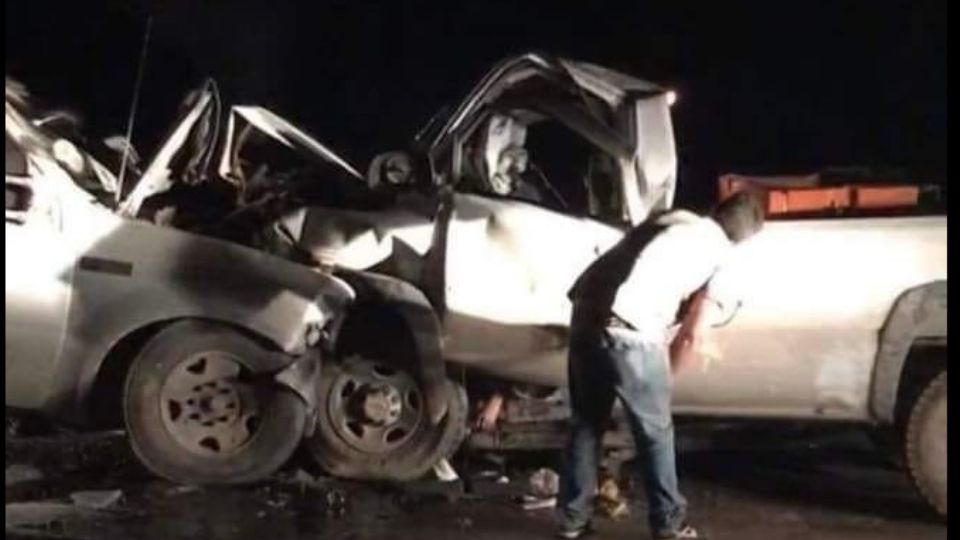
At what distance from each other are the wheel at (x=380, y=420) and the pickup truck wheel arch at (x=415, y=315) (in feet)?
0.11

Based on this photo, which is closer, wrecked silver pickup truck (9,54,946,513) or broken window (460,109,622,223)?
wrecked silver pickup truck (9,54,946,513)

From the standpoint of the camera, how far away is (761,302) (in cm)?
468

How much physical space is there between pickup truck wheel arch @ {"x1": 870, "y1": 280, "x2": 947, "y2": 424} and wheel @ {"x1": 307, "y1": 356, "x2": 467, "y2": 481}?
116 centimetres

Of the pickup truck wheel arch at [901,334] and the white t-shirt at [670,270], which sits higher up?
the white t-shirt at [670,270]

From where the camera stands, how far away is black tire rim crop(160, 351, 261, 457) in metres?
4.97

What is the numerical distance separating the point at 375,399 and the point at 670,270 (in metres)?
0.95

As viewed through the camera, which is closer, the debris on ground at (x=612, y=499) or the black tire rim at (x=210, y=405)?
the debris on ground at (x=612, y=499)

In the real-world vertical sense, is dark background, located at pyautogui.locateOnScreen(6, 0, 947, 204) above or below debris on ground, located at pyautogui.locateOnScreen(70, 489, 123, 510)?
above

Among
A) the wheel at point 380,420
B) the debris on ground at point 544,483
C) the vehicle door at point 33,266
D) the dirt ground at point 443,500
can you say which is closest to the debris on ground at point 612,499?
the dirt ground at point 443,500

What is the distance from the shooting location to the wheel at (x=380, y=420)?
493 cm

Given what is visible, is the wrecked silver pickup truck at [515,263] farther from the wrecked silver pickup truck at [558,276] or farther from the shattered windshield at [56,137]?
the shattered windshield at [56,137]

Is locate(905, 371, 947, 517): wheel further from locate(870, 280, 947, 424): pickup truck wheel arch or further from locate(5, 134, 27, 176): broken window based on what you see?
locate(5, 134, 27, 176): broken window

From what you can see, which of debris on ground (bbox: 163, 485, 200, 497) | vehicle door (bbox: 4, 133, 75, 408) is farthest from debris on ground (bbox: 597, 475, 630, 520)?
vehicle door (bbox: 4, 133, 75, 408)

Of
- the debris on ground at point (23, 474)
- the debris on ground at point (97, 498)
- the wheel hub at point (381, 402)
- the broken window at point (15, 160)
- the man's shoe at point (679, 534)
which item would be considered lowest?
the man's shoe at point (679, 534)
